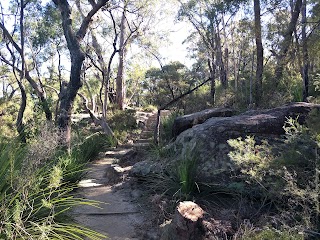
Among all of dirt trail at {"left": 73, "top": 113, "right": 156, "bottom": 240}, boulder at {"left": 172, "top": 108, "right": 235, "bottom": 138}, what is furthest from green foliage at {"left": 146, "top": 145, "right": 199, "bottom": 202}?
boulder at {"left": 172, "top": 108, "right": 235, "bottom": 138}

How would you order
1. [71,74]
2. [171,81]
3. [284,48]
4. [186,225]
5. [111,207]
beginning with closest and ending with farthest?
[186,225], [111,207], [71,74], [284,48], [171,81]

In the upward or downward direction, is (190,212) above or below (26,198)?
below

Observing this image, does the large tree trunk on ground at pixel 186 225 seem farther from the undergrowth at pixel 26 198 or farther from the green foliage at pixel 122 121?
the green foliage at pixel 122 121

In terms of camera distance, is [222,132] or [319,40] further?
[319,40]

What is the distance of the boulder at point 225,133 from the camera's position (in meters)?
4.75

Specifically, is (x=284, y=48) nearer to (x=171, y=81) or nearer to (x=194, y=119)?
(x=194, y=119)

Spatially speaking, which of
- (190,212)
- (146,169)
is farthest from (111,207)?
(190,212)

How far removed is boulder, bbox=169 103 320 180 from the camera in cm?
475

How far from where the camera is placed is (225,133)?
16.8ft

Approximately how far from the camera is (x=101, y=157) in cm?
962

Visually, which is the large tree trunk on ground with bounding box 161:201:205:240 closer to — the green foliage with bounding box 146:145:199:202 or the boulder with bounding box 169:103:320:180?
the green foliage with bounding box 146:145:199:202

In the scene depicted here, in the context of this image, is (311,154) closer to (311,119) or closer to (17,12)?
(311,119)

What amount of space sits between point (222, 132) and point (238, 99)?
25.1ft

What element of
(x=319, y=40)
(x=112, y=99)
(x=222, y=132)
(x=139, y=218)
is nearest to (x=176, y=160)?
(x=222, y=132)
